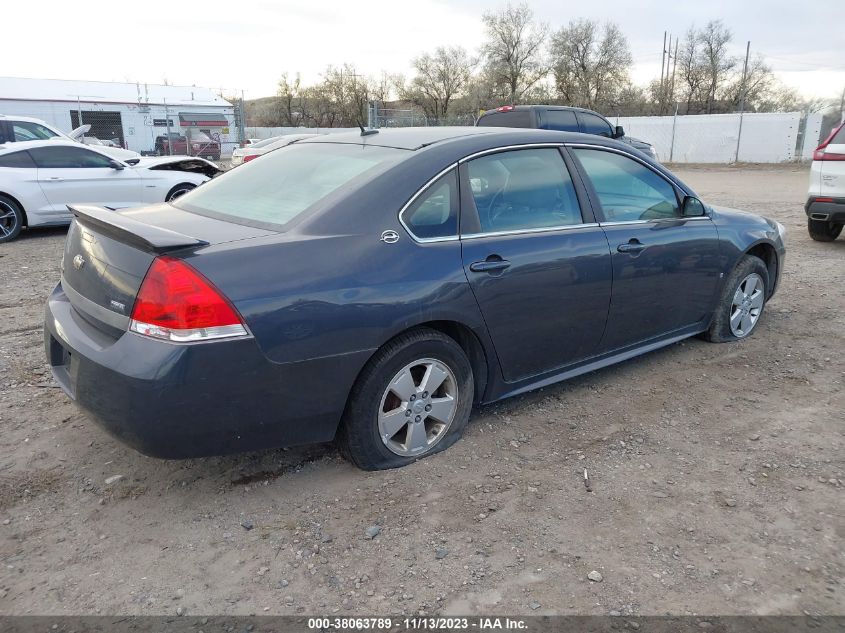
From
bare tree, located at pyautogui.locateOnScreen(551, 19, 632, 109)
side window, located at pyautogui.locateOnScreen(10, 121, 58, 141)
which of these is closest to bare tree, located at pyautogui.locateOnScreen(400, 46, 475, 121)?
bare tree, located at pyautogui.locateOnScreen(551, 19, 632, 109)

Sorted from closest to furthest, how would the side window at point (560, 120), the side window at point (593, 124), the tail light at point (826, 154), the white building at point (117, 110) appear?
the tail light at point (826, 154)
the side window at point (560, 120)
the side window at point (593, 124)
the white building at point (117, 110)

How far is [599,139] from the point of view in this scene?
13.3 ft

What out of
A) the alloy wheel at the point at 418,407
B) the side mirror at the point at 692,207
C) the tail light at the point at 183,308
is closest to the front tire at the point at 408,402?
the alloy wheel at the point at 418,407

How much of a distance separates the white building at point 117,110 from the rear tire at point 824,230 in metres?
22.7

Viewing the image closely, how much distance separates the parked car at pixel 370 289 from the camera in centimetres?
254

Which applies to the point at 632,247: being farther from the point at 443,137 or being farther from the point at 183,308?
the point at 183,308

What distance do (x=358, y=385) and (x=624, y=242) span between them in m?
1.91

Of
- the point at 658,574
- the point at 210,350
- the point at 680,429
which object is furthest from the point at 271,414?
the point at 680,429

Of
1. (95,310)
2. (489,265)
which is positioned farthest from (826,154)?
(95,310)

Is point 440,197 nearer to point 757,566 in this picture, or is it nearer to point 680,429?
point 680,429

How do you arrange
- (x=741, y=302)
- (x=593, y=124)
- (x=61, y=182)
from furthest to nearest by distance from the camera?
(x=593, y=124)
(x=61, y=182)
(x=741, y=302)

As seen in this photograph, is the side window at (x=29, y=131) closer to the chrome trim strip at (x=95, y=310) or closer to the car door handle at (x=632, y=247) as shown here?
the chrome trim strip at (x=95, y=310)

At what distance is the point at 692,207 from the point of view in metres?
4.39

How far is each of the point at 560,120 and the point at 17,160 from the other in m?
8.76
